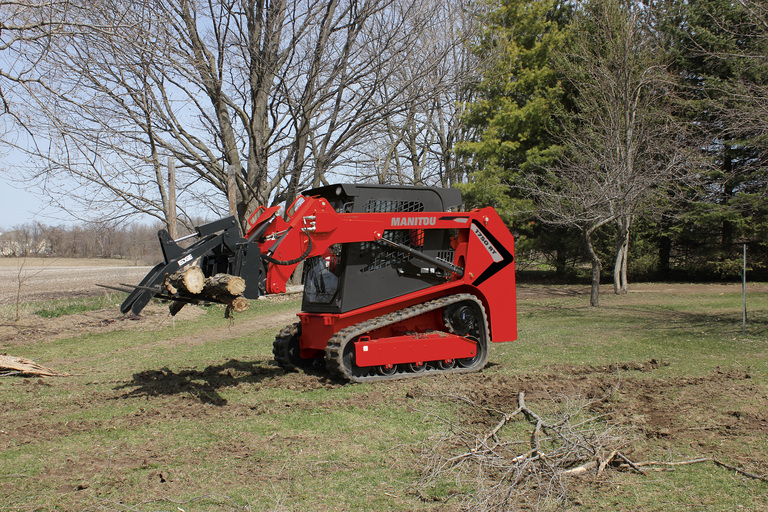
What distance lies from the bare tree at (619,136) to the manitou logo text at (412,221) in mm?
9742

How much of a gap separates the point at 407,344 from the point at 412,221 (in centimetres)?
166

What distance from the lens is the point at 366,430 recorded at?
5605mm

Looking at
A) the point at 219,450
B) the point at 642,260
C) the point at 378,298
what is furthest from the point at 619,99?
the point at 219,450

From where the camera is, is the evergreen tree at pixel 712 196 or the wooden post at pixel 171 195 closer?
the wooden post at pixel 171 195

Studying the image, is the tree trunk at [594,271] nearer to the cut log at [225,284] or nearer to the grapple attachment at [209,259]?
the grapple attachment at [209,259]

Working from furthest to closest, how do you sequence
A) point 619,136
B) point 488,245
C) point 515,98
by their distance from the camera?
1. point 515,98
2. point 619,136
3. point 488,245

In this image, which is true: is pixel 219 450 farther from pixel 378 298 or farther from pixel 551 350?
pixel 551 350

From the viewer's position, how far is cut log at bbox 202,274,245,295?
19.8 feet

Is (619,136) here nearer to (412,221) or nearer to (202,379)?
(412,221)

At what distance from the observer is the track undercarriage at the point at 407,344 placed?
7363 mm

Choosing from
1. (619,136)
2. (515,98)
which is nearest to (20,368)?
(619,136)

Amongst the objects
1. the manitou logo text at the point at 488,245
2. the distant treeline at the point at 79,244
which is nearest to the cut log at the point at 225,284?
the manitou logo text at the point at 488,245

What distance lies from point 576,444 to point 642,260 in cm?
2449

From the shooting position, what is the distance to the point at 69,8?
732 cm
